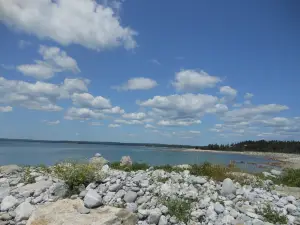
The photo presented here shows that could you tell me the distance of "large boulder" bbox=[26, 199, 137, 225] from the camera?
24.5 ft

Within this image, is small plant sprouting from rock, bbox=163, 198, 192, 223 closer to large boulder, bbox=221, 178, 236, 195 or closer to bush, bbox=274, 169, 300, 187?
large boulder, bbox=221, 178, 236, 195

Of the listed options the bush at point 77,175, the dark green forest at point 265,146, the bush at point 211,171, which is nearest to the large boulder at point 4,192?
the bush at point 77,175

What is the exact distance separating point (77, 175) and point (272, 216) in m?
6.02

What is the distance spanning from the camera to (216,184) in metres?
11.5

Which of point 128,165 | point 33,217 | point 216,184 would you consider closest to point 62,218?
point 33,217

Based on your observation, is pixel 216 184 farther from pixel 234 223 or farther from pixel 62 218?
pixel 62 218

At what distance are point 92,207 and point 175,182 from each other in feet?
12.0

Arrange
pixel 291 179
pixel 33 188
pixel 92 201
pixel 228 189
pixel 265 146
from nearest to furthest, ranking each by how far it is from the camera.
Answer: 1. pixel 92 201
2. pixel 33 188
3. pixel 228 189
4. pixel 291 179
5. pixel 265 146

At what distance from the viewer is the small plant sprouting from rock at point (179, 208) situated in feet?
27.7

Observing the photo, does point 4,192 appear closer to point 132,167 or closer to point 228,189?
point 132,167

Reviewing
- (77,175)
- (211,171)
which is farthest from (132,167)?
(77,175)

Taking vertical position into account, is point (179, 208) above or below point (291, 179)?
below

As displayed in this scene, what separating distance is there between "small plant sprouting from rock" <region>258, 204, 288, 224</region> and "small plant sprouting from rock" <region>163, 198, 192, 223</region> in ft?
7.15

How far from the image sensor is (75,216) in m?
7.69
